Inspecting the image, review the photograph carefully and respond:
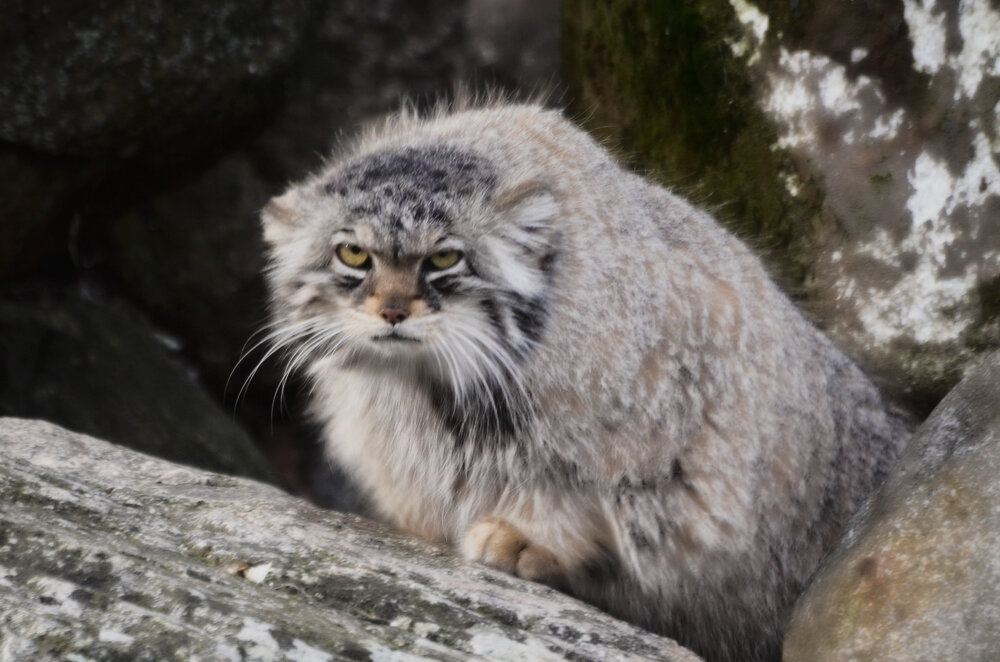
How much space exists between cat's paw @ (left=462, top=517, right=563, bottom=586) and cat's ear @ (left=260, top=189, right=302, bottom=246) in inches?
41.1

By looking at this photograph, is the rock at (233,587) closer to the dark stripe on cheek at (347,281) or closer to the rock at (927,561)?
the rock at (927,561)

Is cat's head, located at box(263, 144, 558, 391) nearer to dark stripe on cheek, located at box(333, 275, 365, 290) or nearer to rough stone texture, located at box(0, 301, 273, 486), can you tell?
dark stripe on cheek, located at box(333, 275, 365, 290)

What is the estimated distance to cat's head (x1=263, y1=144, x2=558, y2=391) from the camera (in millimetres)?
3410

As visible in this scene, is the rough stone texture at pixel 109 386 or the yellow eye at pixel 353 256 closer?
the yellow eye at pixel 353 256

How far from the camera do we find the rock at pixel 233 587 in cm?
255

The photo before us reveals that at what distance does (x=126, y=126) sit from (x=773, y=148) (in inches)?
110

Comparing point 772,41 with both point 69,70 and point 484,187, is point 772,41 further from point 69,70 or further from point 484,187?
point 69,70

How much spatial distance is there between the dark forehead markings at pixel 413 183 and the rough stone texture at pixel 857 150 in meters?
1.35

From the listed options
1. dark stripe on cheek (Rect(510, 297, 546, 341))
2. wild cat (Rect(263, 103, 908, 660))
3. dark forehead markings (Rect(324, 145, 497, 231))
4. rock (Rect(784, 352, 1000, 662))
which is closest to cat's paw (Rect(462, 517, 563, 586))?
wild cat (Rect(263, 103, 908, 660))

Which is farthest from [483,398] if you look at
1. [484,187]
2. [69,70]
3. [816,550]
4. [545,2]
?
[545,2]

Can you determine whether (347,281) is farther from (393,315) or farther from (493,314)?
(493,314)

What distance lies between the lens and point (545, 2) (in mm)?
6645

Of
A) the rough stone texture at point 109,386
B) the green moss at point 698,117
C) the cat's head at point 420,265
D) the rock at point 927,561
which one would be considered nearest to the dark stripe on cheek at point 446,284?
the cat's head at point 420,265

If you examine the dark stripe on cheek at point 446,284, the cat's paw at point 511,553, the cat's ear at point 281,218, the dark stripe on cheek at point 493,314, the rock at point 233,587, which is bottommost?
the rock at point 233,587
